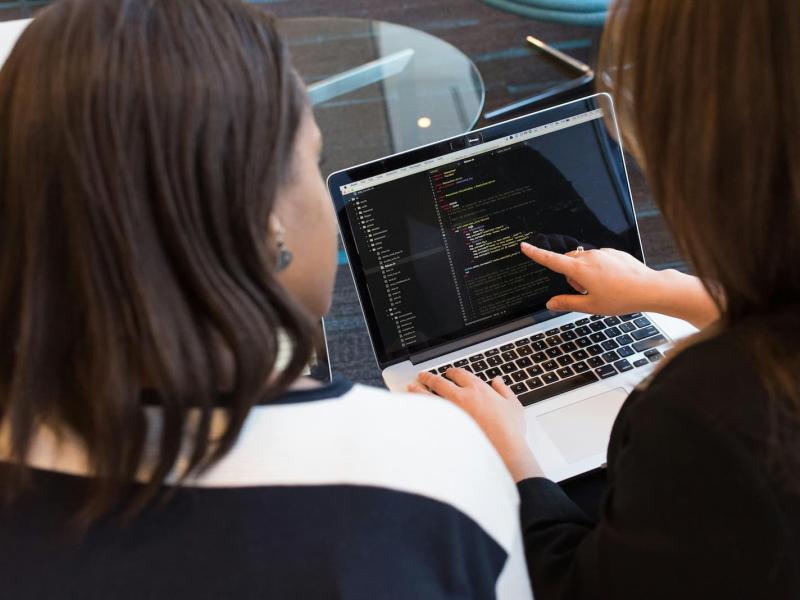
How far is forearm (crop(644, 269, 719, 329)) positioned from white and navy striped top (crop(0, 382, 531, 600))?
1.78ft

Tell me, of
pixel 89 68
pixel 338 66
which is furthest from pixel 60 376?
pixel 338 66

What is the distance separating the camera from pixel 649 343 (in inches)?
43.5

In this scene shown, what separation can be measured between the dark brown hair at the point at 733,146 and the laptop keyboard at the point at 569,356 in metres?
0.44

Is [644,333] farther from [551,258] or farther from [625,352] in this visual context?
[551,258]

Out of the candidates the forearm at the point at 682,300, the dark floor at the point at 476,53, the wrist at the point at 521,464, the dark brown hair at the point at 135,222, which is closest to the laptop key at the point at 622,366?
the forearm at the point at 682,300

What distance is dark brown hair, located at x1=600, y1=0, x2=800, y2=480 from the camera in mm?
529

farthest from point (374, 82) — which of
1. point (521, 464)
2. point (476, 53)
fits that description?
point (521, 464)

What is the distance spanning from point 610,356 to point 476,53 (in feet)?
6.65

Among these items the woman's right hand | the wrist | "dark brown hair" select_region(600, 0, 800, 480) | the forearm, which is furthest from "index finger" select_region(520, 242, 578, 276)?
"dark brown hair" select_region(600, 0, 800, 480)

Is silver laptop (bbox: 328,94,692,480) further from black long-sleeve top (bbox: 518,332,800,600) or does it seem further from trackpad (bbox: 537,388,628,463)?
black long-sleeve top (bbox: 518,332,800,600)

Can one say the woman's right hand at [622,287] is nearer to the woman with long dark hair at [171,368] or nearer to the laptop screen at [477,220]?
the laptop screen at [477,220]

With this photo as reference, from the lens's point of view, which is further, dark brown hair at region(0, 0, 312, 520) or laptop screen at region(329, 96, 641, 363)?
laptop screen at region(329, 96, 641, 363)

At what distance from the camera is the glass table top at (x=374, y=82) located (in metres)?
1.86

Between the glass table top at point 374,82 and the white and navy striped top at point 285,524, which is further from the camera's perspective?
the glass table top at point 374,82
